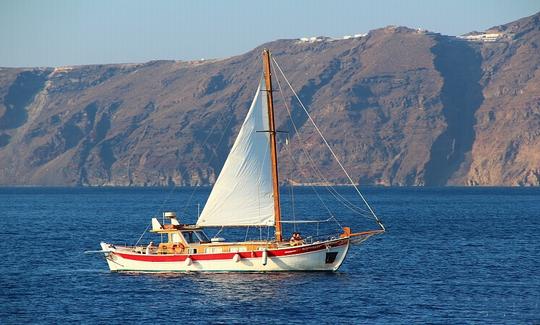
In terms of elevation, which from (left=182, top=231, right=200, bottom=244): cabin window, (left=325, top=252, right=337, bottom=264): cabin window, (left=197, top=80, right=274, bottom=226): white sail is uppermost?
(left=197, top=80, right=274, bottom=226): white sail

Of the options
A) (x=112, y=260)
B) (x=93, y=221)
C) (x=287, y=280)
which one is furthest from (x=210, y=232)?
(x=287, y=280)

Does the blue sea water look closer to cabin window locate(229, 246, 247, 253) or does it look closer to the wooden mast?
cabin window locate(229, 246, 247, 253)

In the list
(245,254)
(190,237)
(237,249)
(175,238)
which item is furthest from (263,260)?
(175,238)

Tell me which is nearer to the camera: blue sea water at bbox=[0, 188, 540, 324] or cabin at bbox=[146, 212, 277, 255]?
blue sea water at bbox=[0, 188, 540, 324]

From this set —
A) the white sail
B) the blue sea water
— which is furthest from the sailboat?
the blue sea water

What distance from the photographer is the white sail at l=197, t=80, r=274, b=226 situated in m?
76.4

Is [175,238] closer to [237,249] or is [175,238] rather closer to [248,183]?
[237,249]

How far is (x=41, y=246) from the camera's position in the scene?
106500 millimetres

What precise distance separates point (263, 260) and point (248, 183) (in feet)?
19.4

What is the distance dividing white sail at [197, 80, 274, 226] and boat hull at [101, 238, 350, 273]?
263 cm

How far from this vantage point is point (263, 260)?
73812 mm

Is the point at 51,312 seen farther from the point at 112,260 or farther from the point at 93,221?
the point at 93,221

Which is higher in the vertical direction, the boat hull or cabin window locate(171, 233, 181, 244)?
cabin window locate(171, 233, 181, 244)

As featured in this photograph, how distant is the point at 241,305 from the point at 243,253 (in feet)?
37.2
